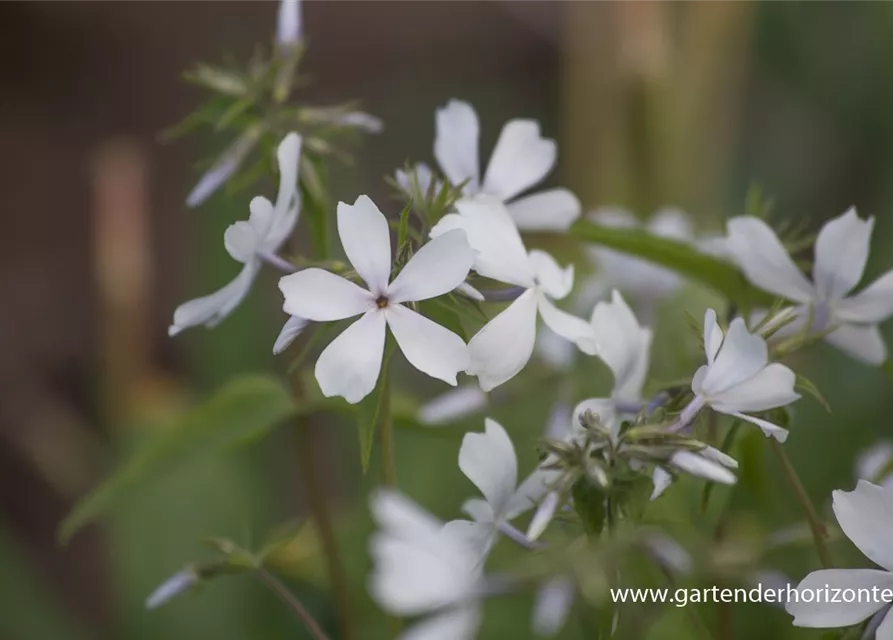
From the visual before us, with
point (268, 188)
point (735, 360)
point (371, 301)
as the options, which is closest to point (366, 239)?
point (371, 301)

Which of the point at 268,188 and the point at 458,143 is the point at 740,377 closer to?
the point at 458,143

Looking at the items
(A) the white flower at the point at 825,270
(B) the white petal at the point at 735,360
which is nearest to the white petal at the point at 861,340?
(A) the white flower at the point at 825,270

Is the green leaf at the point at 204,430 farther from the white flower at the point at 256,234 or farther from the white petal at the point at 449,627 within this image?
the white petal at the point at 449,627

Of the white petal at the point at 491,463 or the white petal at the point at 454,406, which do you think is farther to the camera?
the white petal at the point at 454,406

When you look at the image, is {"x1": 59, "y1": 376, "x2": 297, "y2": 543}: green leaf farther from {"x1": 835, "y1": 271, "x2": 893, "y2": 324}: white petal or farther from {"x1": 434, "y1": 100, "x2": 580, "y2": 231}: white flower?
{"x1": 835, "y1": 271, "x2": 893, "y2": 324}: white petal

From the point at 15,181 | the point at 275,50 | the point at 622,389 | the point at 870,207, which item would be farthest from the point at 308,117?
the point at 15,181

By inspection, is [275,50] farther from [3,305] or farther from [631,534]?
[3,305]

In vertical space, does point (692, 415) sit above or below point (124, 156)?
above

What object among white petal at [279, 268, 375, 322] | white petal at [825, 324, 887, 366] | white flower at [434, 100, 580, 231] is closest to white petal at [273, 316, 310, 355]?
white petal at [279, 268, 375, 322]
